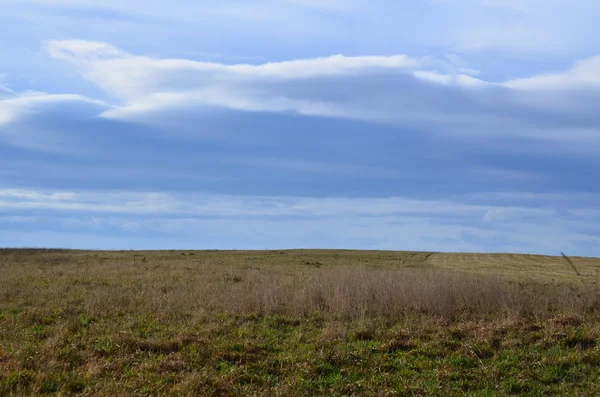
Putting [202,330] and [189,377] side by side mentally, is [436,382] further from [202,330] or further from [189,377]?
[202,330]

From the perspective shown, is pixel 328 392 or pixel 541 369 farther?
pixel 541 369

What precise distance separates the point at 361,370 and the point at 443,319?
4.68 metres

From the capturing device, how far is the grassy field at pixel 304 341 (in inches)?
332

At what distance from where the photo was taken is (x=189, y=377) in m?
8.30

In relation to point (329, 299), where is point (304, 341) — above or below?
below

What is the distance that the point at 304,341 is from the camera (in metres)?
11.2

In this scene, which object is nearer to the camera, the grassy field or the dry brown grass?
the grassy field

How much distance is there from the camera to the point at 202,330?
11484mm

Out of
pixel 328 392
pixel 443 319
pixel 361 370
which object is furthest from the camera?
pixel 443 319

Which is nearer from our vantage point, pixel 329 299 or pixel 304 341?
pixel 304 341

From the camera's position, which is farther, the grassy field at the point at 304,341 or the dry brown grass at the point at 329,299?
the dry brown grass at the point at 329,299

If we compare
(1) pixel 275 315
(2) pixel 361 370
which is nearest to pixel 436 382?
(2) pixel 361 370

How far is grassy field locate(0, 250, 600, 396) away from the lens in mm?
8438

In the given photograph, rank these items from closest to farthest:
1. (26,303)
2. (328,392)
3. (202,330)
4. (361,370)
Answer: (328,392)
(361,370)
(202,330)
(26,303)
